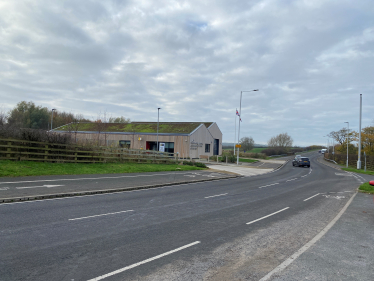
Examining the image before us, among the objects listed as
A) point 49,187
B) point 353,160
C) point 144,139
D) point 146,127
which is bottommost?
point 49,187

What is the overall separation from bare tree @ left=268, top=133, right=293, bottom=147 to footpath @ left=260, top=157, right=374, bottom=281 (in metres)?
101

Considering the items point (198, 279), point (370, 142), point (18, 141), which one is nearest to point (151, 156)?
point (18, 141)

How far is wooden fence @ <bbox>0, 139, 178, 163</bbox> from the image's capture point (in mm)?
16531

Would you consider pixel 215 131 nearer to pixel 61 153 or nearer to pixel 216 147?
pixel 216 147

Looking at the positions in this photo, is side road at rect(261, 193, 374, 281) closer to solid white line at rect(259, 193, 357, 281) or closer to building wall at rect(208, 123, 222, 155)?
solid white line at rect(259, 193, 357, 281)

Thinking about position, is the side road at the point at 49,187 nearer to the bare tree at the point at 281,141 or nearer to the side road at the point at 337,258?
the side road at the point at 337,258

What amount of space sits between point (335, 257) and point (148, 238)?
12.8ft

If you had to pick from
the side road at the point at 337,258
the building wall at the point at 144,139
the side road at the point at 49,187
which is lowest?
the side road at the point at 49,187

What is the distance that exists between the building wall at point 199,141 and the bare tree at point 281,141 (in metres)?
61.3

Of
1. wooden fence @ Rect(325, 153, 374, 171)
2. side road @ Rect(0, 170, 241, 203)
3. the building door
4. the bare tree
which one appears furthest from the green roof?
the bare tree

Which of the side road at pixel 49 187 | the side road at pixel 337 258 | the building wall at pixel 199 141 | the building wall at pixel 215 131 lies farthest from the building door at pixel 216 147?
the side road at pixel 337 258

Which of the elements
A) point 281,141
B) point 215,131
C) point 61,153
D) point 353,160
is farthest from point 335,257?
point 281,141

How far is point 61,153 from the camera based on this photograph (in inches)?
762

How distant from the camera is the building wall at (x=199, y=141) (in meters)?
45.0
